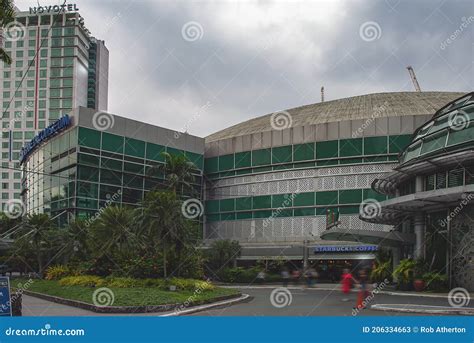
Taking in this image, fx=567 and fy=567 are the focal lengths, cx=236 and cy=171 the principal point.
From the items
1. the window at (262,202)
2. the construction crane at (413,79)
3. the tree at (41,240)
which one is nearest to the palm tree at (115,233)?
the tree at (41,240)

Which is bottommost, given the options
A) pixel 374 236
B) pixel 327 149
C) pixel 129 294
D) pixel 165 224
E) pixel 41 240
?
pixel 129 294

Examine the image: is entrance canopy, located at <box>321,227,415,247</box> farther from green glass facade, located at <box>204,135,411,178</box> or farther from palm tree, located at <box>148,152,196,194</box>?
green glass facade, located at <box>204,135,411,178</box>

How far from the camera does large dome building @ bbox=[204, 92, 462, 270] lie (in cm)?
6006

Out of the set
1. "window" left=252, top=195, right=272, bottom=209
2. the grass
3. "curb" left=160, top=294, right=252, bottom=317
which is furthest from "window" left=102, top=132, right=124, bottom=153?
"curb" left=160, top=294, right=252, bottom=317

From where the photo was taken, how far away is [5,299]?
1552cm

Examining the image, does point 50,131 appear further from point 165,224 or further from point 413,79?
point 413,79

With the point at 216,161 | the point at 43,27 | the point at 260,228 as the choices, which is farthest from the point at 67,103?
the point at 260,228

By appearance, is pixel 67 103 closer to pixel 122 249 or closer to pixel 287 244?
pixel 287 244

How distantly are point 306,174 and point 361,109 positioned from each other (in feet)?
36.6

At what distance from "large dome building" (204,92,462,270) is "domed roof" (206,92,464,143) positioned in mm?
153

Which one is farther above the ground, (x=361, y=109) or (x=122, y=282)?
(x=361, y=109)

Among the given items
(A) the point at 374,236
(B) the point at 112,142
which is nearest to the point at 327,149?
(A) the point at 374,236

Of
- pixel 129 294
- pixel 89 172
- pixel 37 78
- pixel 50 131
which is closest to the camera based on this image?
pixel 129 294

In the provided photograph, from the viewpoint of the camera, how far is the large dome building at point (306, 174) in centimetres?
6006
